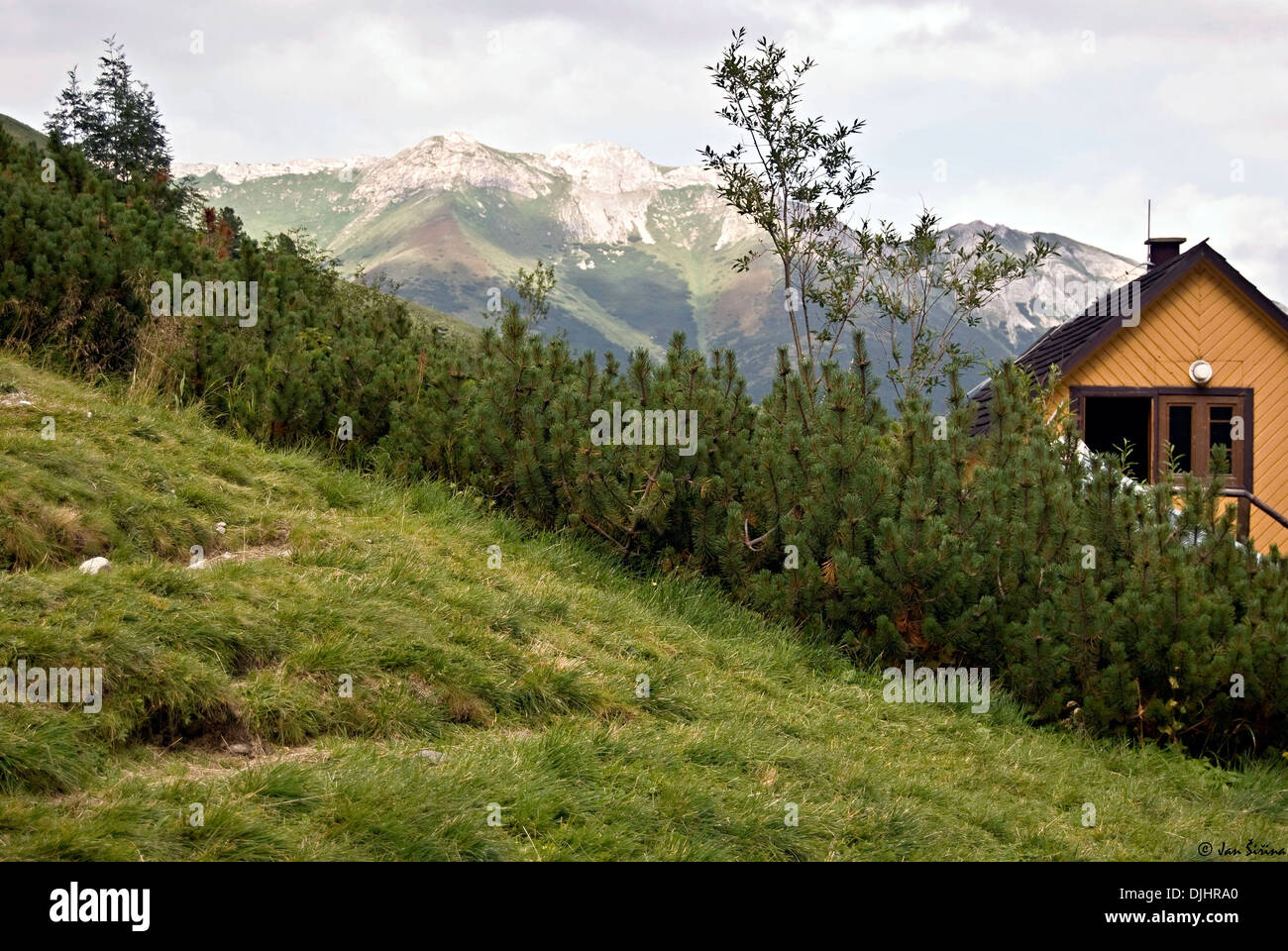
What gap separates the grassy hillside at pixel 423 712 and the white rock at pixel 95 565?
84 millimetres

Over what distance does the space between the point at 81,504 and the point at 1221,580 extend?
8526 millimetres

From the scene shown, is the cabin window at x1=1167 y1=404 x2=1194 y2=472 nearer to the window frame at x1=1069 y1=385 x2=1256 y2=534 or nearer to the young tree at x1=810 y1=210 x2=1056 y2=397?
the window frame at x1=1069 y1=385 x2=1256 y2=534

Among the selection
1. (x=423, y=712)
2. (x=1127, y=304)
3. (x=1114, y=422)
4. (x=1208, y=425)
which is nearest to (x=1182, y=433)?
(x=1114, y=422)

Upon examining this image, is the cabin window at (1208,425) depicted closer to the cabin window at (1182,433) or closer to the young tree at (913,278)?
the cabin window at (1182,433)

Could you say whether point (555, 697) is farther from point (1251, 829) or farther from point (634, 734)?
point (1251, 829)

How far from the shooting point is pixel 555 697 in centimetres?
583

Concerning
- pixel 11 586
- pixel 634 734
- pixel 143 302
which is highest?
pixel 143 302

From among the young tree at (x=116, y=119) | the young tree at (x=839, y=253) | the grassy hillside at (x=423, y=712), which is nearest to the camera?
the grassy hillside at (x=423, y=712)

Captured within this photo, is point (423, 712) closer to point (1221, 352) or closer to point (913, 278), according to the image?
point (913, 278)

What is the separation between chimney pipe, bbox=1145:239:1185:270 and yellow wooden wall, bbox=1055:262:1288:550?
10.5ft

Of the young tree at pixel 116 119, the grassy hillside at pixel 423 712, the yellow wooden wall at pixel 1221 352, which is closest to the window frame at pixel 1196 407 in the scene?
the yellow wooden wall at pixel 1221 352

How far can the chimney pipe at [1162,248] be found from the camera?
21.1m
